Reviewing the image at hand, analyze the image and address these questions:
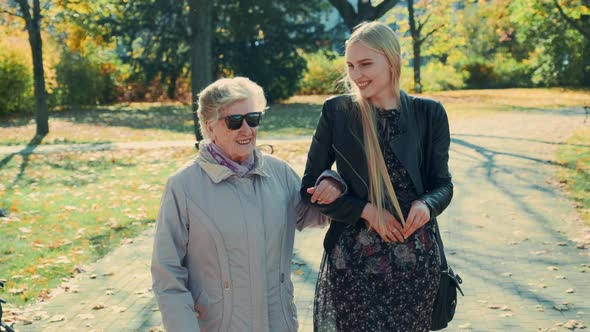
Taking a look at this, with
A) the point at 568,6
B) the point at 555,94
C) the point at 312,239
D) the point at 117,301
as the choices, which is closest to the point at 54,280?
the point at 117,301

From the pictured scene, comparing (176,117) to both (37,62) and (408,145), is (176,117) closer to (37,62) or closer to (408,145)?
(37,62)

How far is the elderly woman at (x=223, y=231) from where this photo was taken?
2.85 m

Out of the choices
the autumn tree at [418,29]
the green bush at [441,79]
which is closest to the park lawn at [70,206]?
the autumn tree at [418,29]

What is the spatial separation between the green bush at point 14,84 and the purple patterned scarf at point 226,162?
81.3 ft

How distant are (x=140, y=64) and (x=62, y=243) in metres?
22.5

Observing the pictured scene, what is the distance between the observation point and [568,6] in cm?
2098

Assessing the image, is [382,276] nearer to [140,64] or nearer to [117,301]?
[117,301]

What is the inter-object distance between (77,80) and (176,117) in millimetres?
5866

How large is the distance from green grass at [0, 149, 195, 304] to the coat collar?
4183mm

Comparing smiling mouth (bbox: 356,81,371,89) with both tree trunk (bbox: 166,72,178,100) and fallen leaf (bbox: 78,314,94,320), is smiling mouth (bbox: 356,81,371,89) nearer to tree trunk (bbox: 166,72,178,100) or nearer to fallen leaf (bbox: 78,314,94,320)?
fallen leaf (bbox: 78,314,94,320)

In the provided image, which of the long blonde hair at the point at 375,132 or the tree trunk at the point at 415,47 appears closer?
the long blonde hair at the point at 375,132

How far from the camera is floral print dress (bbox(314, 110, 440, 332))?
2.94 metres

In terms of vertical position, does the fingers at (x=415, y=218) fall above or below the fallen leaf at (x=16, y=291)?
above

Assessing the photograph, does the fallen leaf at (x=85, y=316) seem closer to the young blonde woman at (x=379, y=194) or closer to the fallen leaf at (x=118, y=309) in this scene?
the fallen leaf at (x=118, y=309)
